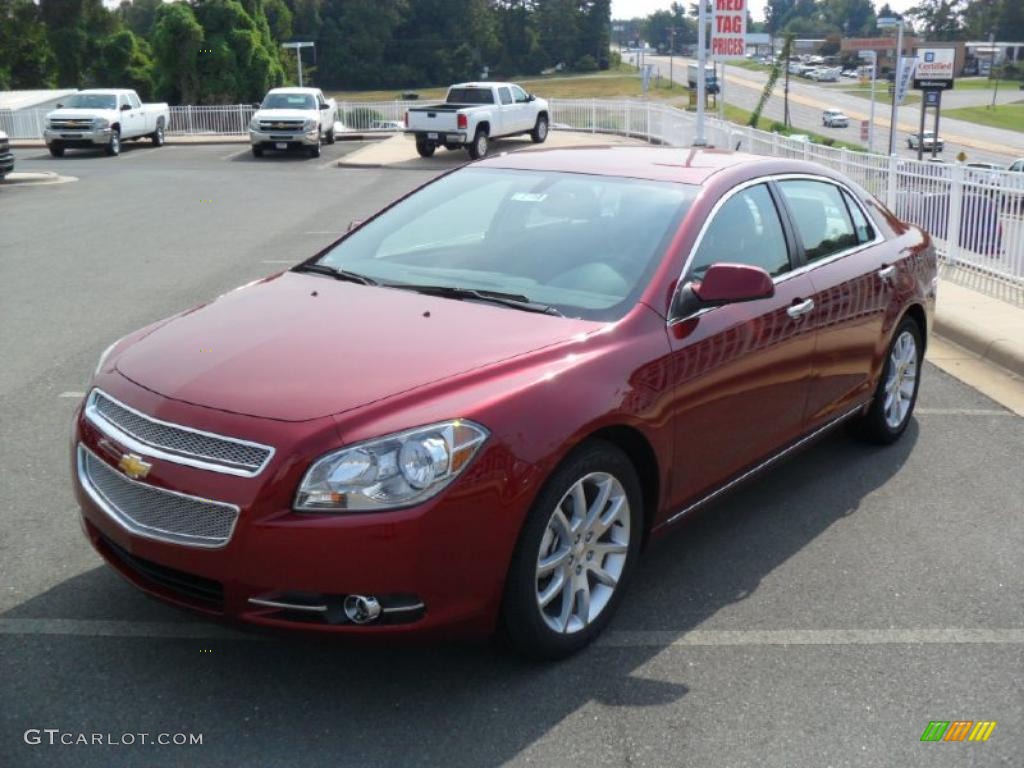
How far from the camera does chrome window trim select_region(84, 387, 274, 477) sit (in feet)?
11.0

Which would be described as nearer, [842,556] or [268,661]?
[268,661]

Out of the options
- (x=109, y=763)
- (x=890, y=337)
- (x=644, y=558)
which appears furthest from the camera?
(x=890, y=337)

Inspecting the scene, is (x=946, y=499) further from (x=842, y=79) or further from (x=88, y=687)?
(x=842, y=79)

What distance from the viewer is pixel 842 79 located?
5866 inches

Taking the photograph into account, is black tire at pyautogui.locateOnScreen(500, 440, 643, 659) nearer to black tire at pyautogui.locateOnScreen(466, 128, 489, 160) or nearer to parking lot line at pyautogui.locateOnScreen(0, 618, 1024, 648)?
parking lot line at pyautogui.locateOnScreen(0, 618, 1024, 648)

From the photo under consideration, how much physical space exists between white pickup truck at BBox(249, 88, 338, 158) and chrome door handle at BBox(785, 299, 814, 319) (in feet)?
87.9

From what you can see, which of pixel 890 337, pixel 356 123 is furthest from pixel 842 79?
pixel 890 337

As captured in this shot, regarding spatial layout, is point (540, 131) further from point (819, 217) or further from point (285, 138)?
point (819, 217)

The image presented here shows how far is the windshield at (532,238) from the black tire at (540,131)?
28.8 meters

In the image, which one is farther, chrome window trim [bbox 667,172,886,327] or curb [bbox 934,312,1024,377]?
curb [bbox 934,312,1024,377]

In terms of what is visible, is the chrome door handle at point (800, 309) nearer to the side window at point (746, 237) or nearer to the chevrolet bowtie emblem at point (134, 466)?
the side window at point (746, 237)

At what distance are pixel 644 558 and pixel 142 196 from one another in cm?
1745

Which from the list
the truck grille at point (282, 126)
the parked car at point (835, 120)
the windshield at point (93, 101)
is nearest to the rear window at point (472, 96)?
the truck grille at point (282, 126)

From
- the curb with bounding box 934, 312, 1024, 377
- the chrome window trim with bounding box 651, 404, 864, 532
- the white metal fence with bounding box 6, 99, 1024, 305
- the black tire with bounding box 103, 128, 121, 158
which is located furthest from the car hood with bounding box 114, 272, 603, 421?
the black tire with bounding box 103, 128, 121, 158
